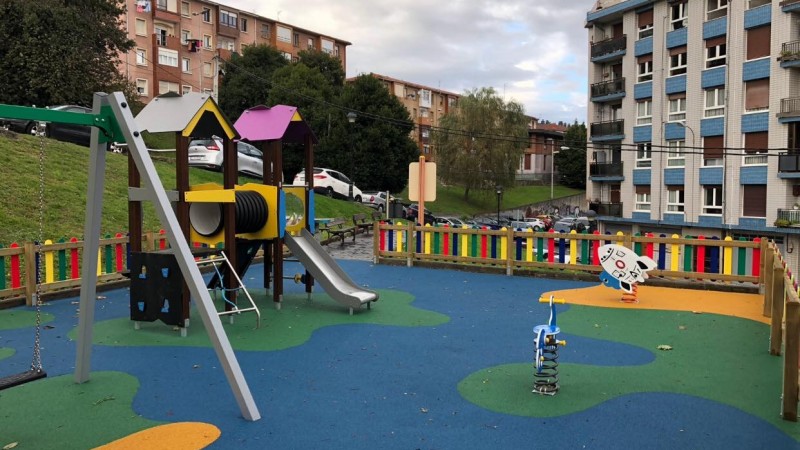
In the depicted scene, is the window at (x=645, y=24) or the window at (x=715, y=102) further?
the window at (x=645, y=24)

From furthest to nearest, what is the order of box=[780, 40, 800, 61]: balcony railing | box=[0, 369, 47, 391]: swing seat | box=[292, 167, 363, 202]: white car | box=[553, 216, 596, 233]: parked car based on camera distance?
box=[553, 216, 596, 233]: parked car
box=[292, 167, 363, 202]: white car
box=[780, 40, 800, 61]: balcony railing
box=[0, 369, 47, 391]: swing seat

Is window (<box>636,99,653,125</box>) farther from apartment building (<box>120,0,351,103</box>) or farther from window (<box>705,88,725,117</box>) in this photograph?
apartment building (<box>120,0,351,103</box>)

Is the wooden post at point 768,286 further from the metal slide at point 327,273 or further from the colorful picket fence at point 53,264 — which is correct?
the colorful picket fence at point 53,264

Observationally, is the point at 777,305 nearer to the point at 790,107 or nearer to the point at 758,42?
the point at 790,107

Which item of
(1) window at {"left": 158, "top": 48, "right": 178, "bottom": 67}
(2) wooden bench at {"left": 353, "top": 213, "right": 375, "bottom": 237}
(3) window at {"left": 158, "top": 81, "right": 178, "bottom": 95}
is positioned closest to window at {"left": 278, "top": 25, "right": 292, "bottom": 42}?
(1) window at {"left": 158, "top": 48, "right": 178, "bottom": 67}

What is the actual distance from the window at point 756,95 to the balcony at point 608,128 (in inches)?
361

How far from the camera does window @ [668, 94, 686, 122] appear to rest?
122ft

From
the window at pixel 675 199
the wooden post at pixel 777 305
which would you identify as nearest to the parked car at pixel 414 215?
the window at pixel 675 199

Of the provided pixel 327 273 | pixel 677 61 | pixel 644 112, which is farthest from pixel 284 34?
pixel 327 273

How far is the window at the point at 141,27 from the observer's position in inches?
2126

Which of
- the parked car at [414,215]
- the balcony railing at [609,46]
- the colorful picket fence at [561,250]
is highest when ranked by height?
the balcony railing at [609,46]

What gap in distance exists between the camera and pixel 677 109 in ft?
124

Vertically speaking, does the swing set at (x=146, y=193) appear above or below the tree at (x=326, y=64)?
below

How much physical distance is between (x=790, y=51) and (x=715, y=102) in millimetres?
4729
